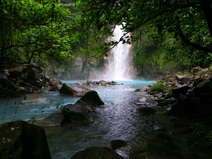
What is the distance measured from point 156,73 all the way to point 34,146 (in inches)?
1599

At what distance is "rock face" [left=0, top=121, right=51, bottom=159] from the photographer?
282cm

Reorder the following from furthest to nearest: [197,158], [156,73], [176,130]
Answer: [156,73] → [176,130] → [197,158]

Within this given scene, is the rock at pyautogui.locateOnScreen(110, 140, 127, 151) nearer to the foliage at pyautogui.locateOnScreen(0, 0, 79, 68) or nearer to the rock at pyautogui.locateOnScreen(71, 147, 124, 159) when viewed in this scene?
the rock at pyautogui.locateOnScreen(71, 147, 124, 159)

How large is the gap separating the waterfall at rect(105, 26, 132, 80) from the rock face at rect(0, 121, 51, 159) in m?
43.4

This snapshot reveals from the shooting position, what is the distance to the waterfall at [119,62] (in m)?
46.2

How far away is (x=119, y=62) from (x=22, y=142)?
45164 mm

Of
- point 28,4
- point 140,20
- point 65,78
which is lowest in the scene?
point 65,78

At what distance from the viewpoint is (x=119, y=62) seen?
156 feet

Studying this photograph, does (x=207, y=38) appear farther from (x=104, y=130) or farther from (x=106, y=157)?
(x=106, y=157)

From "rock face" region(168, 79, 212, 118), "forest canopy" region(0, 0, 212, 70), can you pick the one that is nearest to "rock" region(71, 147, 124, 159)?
"forest canopy" region(0, 0, 212, 70)

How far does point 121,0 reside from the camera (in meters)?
4.51

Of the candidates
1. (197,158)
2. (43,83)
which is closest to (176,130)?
(197,158)

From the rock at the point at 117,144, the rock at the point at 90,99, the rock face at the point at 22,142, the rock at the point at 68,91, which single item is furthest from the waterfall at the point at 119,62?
the rock face at the point at 22,142

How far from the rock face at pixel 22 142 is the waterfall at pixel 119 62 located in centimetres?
4337
